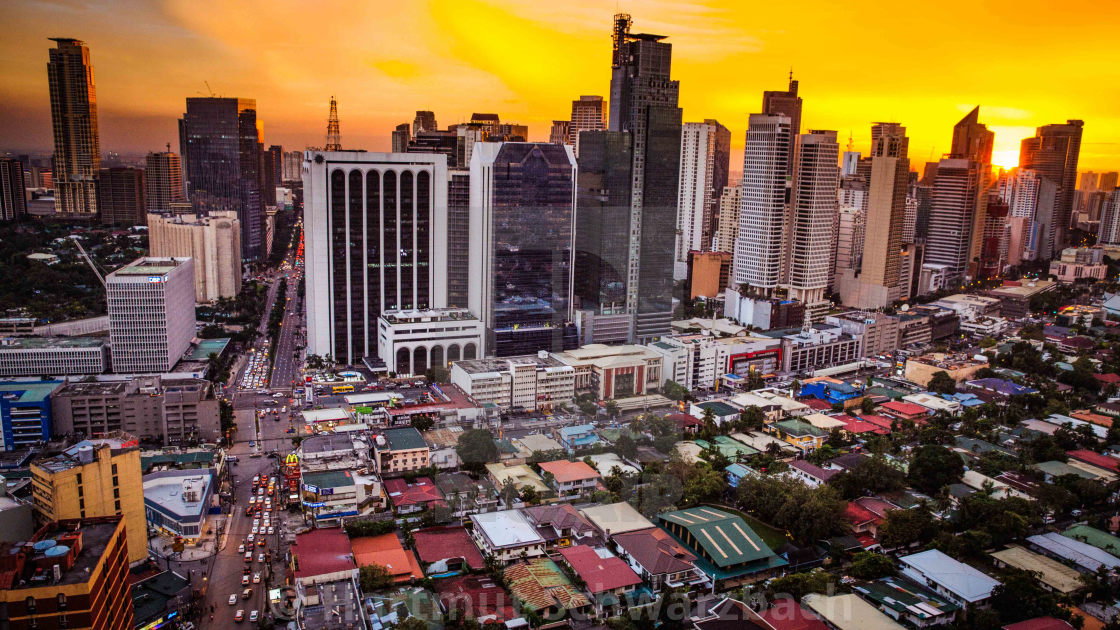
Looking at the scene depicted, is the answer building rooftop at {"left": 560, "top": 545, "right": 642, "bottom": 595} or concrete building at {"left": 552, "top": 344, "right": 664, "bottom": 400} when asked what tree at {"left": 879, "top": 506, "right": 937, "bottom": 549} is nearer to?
building rooftop at {"left": 560, "top": 545, "right": 642, "bottom": 595}

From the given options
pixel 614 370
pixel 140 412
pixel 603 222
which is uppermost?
pixel 603 222

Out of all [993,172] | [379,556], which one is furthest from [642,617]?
[993,172]

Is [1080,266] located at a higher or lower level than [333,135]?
lower

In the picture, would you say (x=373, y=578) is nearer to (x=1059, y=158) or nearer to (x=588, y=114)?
(x=588, y=114)

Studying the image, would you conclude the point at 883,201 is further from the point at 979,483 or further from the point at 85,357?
the point at 85,357

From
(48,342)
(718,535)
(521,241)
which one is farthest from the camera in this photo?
(521,241)

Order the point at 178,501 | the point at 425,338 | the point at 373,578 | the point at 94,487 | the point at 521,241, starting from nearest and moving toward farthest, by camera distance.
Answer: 1. the point at 373,578
2. the point at 94,487
3. the point at 178,501
4. the point at 425,338
5. the point at 521,241

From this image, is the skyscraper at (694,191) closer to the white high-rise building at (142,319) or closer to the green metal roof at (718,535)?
the white high-rise building at (142,319)

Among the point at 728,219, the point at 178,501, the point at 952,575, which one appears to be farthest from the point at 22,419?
the point at 728,219

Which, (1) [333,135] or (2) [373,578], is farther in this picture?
(1) [333,135]
